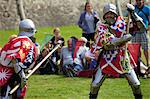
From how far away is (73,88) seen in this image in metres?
11.8

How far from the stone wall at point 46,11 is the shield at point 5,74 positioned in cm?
1690

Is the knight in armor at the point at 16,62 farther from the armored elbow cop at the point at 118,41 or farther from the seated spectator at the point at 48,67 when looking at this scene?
the seated spectator at the point at 48,67

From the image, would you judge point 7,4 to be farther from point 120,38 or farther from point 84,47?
point 120,38

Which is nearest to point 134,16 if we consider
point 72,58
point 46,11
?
point 72,58

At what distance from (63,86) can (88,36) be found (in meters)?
3.17

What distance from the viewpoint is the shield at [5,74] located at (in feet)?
26.6

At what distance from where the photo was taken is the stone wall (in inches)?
1000

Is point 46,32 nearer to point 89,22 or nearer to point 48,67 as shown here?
point 89,22

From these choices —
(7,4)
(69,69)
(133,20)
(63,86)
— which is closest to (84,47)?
(69,69)

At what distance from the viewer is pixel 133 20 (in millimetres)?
9508

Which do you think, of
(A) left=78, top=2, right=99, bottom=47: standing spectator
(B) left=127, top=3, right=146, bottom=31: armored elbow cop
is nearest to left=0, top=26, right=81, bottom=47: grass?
(A) left=78, top=2, right=99, bottom=47: standing spectator

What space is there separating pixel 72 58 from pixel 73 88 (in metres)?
1.74

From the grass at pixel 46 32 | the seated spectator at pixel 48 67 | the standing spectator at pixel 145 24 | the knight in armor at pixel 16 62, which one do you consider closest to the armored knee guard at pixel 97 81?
the knight in armor at pixel 16 62

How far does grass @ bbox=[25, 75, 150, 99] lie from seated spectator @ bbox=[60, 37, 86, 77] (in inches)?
9.5
